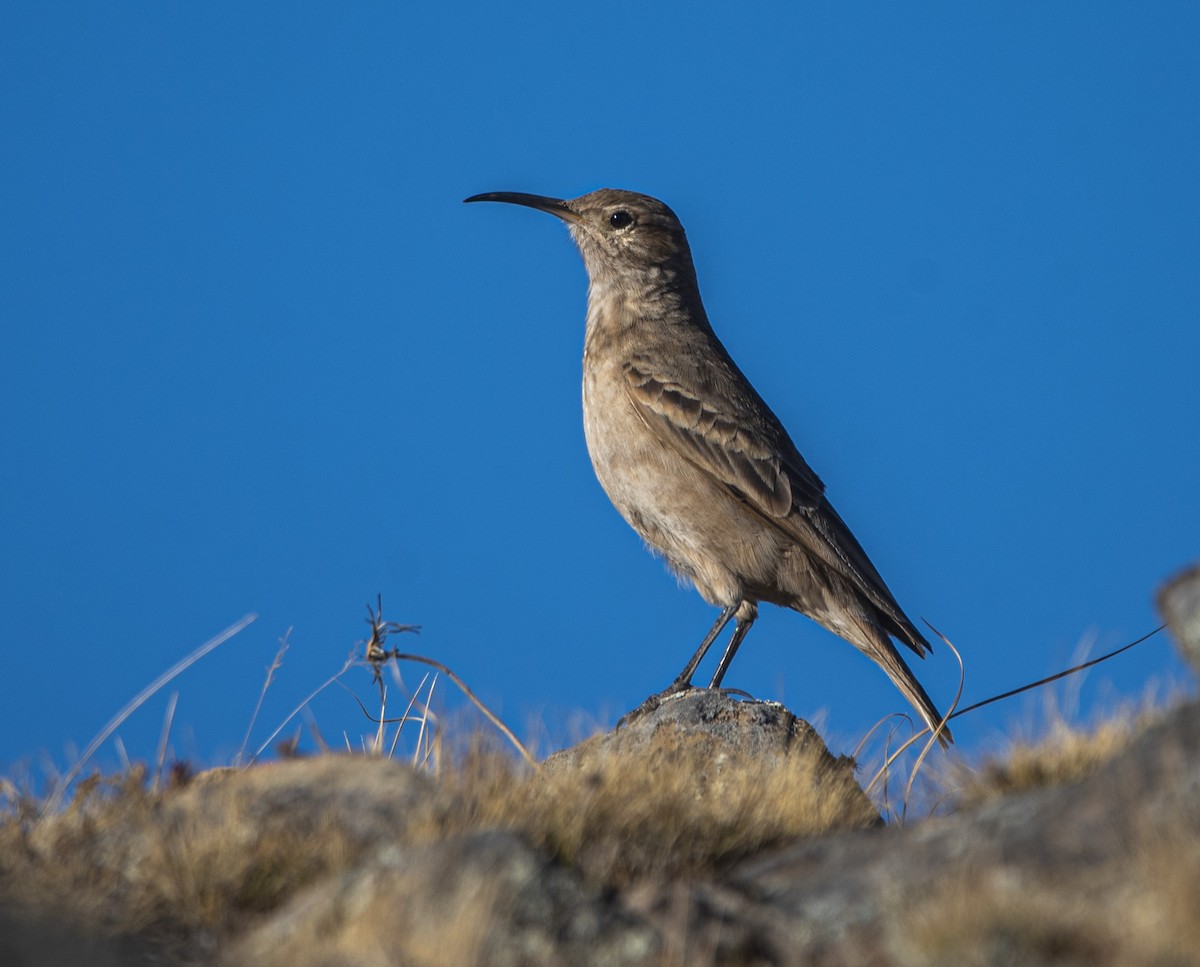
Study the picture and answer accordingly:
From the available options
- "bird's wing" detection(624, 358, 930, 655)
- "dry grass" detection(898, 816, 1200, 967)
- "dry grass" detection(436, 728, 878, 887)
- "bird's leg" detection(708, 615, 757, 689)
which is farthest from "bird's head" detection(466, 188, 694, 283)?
"dry grass" detection(898, 816, 1200, 967)

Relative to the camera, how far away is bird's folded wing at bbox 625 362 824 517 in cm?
907

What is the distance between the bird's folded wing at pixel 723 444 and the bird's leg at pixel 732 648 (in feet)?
2.52

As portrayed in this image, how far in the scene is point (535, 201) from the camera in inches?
431

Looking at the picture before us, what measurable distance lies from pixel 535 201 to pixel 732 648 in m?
4.13

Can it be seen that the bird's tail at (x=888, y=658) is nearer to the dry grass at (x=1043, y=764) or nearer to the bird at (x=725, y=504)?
the bird at (x=725, y=504)

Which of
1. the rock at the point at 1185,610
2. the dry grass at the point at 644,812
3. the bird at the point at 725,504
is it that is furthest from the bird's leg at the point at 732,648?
the rock at the point at 1185,610

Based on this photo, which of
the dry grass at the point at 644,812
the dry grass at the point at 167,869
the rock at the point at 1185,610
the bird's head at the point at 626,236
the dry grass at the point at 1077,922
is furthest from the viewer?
the bird's head at the point at 626,236

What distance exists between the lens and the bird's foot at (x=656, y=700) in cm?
800

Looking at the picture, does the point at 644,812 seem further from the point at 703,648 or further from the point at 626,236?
the point at 626,236

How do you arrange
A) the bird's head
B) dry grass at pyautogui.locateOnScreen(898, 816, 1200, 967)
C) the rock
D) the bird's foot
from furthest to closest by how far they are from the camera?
the bird's head
the bird's foot
the rock
dry grass at pyautogui.locateOnScreen(898, 816, 1200, 967)

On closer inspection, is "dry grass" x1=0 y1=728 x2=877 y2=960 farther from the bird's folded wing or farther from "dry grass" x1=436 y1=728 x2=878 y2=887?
the bird's folded wing

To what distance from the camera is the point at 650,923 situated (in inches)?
152

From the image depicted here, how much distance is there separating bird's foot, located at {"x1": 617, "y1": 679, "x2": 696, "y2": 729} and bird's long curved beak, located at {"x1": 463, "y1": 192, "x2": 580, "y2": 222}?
3.97 meters

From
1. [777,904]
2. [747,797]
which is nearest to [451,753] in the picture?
[747,797]
